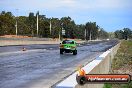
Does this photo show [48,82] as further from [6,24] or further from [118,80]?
[6,24]

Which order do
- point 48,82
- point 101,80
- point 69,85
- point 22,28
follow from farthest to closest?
1. point 22,28
2. point 48,82
3. point 69,85
4. point 101,80

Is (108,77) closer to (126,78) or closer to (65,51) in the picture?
(126,78)

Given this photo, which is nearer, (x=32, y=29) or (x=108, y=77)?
(x=108, y=77)

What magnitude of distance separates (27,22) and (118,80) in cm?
17964

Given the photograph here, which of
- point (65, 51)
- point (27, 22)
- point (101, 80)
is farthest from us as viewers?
point (27, 22)

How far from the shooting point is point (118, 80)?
5551mm

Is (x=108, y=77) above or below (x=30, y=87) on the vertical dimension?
above

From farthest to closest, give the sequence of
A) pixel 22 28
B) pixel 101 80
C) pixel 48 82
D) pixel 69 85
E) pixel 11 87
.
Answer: pixel 22 28 → pixel 48 82 → pixel 11 87 → pixel 69 85 → pixel 101 80

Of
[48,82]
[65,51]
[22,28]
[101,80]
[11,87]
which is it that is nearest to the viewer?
[101,80]

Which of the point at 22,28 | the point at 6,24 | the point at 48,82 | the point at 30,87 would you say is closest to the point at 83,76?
the point at 30,87

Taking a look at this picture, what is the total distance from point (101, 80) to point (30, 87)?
831 centimetres

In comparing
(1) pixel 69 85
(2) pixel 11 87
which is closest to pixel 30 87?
(2) pixel 11 87

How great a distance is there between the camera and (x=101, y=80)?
550 cm

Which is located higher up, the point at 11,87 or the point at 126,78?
the point at 126,78
